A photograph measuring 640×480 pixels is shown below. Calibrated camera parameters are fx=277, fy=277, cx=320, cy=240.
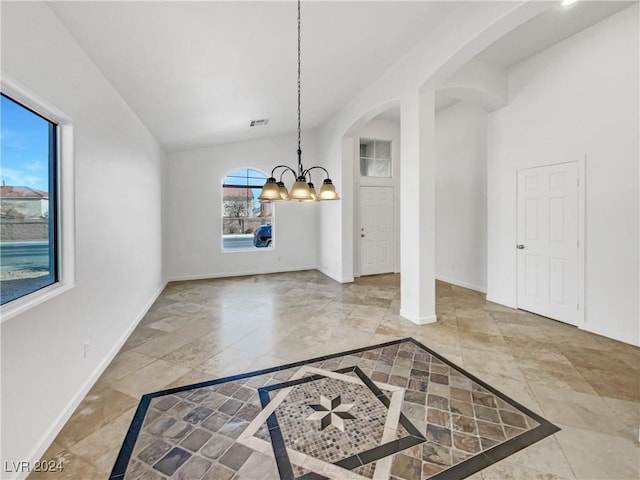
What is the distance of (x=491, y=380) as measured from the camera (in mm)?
2336

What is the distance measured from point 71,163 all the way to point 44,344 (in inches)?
50.6

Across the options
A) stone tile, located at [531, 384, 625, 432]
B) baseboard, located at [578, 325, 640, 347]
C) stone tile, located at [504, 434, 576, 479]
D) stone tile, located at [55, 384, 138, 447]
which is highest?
baseboard, located at [578, 325, 640, 347]

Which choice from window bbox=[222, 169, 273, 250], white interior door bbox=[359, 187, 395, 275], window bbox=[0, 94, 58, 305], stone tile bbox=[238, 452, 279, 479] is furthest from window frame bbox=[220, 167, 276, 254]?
stone tile bbox=[238, 452, 279, 479]

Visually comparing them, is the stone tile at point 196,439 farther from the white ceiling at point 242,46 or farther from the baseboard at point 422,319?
the white ceiling at point 242,46

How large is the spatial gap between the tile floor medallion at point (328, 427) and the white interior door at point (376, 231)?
12.9ft

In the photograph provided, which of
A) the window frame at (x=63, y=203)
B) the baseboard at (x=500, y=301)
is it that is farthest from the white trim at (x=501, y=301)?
the window frame at (x=63, y=203)

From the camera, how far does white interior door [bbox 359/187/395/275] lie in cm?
633

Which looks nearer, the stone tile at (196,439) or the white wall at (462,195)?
the stone tile at (196,439)

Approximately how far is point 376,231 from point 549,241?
3.28 metres

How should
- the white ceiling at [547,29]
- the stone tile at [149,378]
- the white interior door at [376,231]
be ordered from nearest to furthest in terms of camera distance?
the stone tile at [149,378]
the white ceiling at [547,29]
the white interior door at [376,231]

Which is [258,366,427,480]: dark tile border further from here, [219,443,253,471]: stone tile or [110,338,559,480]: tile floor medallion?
[219,443,253,471]: stone tile

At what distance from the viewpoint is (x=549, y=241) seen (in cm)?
372

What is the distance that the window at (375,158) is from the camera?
6.39 metres

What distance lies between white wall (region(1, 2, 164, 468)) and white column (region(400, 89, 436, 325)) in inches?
132
